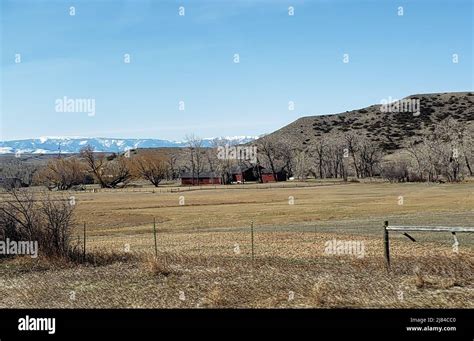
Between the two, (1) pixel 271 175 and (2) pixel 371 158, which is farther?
(1) pixel 271 175

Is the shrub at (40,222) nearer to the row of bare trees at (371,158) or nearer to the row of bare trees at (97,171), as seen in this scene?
the row of bare trees at (371,158)

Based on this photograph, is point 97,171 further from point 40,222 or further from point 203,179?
point 40,222

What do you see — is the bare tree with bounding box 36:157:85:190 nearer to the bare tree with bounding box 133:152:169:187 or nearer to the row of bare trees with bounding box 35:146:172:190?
the row of bare trees with bounding box 35:146:172:190

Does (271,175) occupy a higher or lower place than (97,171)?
lower

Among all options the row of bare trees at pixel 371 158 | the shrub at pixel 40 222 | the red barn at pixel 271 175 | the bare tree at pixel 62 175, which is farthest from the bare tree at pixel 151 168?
the shrub at pixel 40 222

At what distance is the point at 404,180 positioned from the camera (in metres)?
124


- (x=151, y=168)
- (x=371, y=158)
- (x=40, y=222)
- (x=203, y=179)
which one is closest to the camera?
(x=40, y=222)

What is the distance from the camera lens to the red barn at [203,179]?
161m

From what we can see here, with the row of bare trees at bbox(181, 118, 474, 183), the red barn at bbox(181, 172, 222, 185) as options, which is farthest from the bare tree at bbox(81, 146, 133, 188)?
the row of bare trees at bbox(181, 118, 474, 183)

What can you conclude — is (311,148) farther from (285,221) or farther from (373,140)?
(285,221)

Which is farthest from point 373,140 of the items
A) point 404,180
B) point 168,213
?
point 168,213

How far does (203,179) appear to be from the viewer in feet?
536

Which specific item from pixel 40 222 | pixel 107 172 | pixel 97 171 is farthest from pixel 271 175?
pixel 40 222

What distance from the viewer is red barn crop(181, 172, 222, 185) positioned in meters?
161
